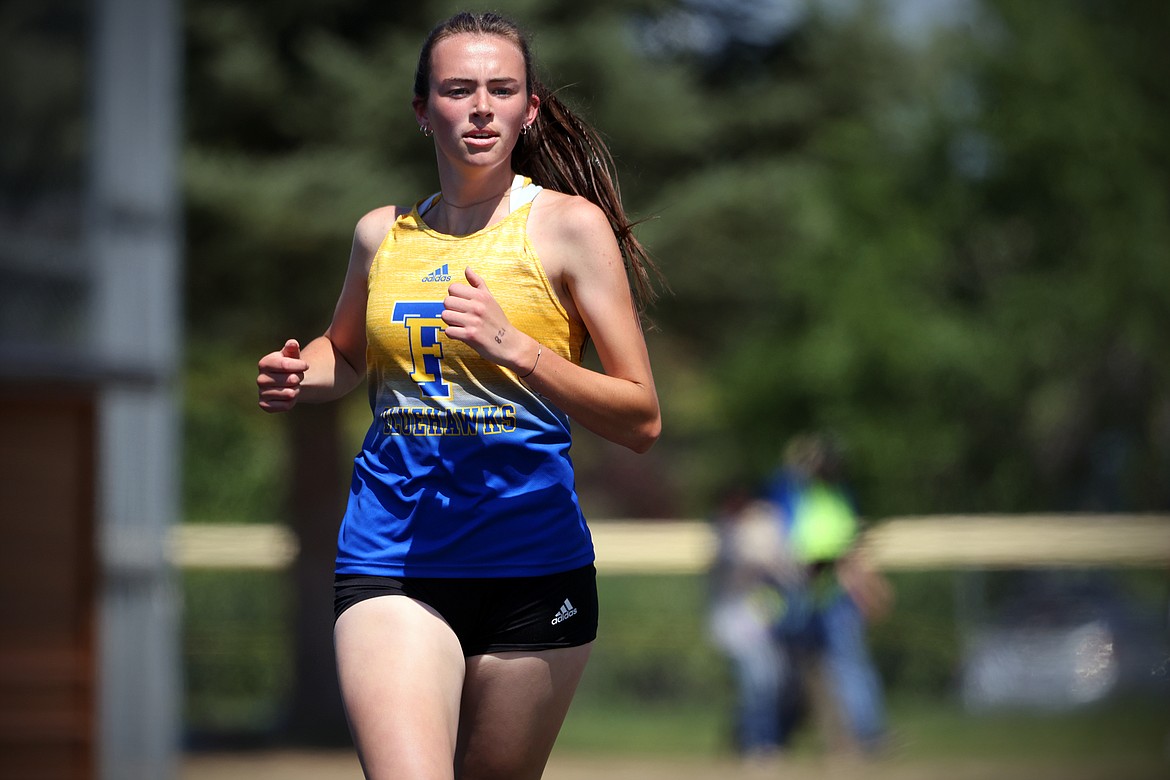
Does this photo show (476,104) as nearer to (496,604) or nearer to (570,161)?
(570,161)

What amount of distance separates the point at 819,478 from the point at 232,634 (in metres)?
9.53

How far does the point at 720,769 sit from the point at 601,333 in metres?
9.50

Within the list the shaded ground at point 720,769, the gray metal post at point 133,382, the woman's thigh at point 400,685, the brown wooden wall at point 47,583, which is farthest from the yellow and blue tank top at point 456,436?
the shaded ground at point 720,769

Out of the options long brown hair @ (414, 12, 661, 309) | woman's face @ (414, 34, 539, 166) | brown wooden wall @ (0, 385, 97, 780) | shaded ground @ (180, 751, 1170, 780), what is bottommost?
shaded ground @ (180, 751, 1170, 780)

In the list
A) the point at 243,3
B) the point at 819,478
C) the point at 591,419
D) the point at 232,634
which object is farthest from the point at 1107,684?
the point at 591,419

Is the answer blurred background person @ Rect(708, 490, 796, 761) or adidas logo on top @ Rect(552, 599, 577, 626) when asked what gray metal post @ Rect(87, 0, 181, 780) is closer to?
blurred background person @ Rect(708, 490, 796, 761)

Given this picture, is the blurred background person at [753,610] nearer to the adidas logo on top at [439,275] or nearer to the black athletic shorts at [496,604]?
the black athletic shorts at [496,604]

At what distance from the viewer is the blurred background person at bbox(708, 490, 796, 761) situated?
13.0 metres

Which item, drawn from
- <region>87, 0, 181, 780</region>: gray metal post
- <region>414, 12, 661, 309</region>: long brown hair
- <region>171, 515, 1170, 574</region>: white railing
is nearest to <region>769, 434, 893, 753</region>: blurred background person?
<region>171, 515, 1170, 574</region>: white railing

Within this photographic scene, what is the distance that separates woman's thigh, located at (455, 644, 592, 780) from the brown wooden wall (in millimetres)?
6094

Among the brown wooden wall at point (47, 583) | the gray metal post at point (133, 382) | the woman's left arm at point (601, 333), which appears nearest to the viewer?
the woman's left arm at point (601, 333)

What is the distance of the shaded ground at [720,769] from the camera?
11.1 metres

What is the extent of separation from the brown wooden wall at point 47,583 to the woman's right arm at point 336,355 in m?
5.68

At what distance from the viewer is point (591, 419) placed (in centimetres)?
328
